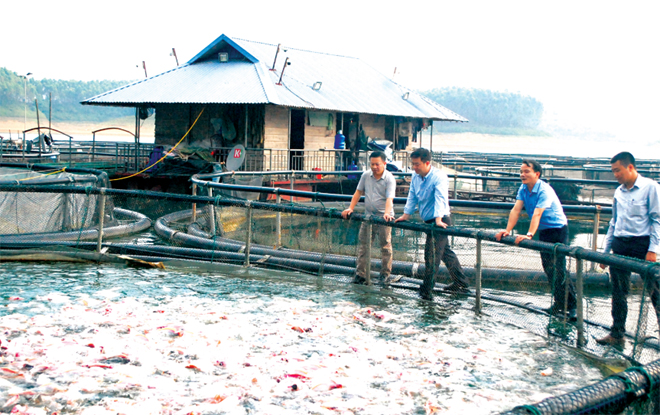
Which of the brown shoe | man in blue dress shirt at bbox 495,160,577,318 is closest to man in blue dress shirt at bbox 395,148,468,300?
man in blue dress shirt at bbox 495,160,577,318

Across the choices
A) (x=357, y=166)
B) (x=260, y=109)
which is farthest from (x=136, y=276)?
(x=357, y=166)

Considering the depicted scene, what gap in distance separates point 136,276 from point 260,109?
59.4 feet

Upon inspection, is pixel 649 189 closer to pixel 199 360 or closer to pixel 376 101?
pixel 199 360

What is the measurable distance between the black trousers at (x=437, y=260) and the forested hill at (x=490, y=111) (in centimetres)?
14348

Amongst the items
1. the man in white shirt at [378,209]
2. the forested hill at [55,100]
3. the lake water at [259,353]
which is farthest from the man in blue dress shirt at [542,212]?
the forested hill at [55,100]

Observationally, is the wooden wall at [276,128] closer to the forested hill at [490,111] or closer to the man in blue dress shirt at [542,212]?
the man in blue dress shirt at [542,212]

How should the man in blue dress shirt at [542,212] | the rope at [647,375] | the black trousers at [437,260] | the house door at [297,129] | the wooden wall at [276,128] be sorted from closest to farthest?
the rope at [647,375], the man in blue dress shirt at [542,212], the black trousers at [437,260], the wooden wall at [276,128], the house door at [297,129]

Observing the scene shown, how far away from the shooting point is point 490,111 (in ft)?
536

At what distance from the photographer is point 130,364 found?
571 centimetres

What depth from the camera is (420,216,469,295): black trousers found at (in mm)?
8312

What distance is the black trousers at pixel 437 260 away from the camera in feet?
27.3

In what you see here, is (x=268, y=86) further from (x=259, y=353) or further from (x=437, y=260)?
(x=259, y=353)

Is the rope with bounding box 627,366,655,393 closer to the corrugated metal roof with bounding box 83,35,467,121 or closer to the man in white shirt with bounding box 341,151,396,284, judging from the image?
the man in white shirt with bounding box 341,151,396,284

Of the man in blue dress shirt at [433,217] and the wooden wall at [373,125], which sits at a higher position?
the wooden wall at [373,125]
